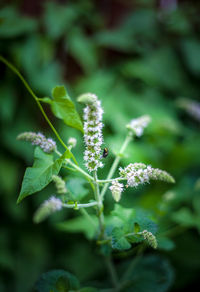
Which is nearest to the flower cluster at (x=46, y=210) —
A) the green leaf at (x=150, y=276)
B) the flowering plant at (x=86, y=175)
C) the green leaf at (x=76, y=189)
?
the flowering plant at (x=86, y=175)

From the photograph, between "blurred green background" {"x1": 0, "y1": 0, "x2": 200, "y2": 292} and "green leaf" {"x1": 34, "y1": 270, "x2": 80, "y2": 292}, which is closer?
"green leaf" {"x1": 34, "y1": 270, "x2": 80, "y2": 292}

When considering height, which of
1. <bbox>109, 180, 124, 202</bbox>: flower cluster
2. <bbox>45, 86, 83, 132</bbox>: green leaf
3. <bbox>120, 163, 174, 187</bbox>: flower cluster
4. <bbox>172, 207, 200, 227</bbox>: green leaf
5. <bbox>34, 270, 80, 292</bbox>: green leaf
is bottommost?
<bbox>34, 270, 80, 292</bbox>: green leaf

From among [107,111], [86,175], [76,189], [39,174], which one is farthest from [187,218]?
[107,111]

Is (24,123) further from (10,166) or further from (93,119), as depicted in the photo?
(93,119)

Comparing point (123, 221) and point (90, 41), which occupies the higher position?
point (90, 41)

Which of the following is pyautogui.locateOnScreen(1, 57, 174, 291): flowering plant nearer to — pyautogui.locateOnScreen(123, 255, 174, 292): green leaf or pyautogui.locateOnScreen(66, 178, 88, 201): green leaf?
pyautogui.locateOnScreen(66, 178, 88, 201): green leaf

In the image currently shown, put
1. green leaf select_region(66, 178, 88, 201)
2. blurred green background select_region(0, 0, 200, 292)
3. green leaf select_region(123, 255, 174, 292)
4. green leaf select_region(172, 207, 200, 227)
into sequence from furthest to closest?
blurred green background select_region(0, 0, 200, 292) → green leaf select_region(172, 207, 200, 227) → green leaf select_region(123, 255, 174, 292) → green leaf select_region(66, 178, 88, 201)

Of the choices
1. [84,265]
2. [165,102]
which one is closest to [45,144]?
[84,265]

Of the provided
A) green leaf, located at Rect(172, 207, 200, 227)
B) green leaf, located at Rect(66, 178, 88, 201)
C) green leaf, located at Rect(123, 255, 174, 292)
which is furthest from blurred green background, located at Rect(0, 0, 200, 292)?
green leaf, located at Rect(66, 178, 88, 201)
